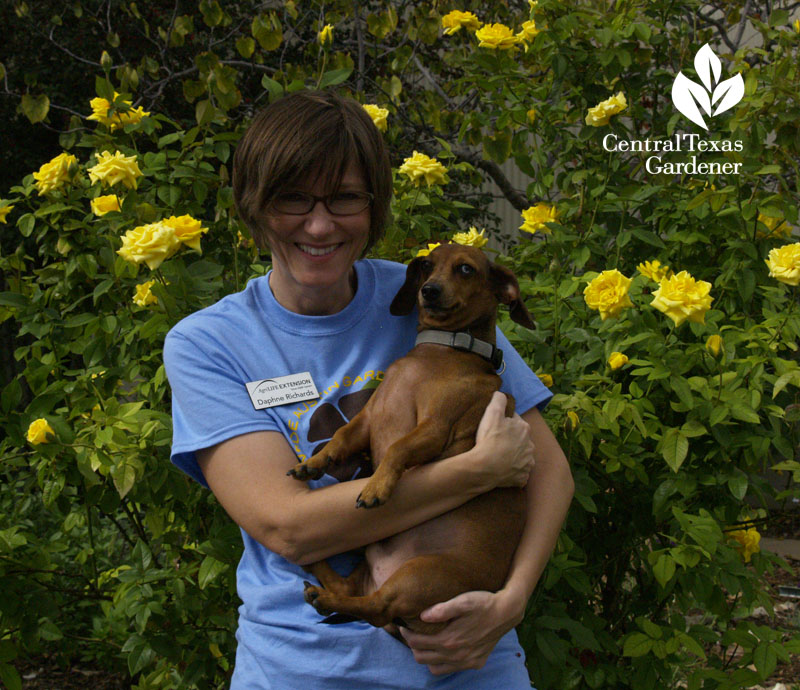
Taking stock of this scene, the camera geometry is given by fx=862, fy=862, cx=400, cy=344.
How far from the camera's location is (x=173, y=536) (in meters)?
2.56

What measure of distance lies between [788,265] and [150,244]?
5.48 feet

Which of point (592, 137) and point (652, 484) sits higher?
point (592, 137)

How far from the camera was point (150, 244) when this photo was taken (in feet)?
6.92

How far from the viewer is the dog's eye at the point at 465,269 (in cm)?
203

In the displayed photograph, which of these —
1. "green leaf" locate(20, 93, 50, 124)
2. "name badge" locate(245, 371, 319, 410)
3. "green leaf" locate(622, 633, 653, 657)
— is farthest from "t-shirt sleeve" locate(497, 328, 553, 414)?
"green leaf" locate(20, 93, 50, 124)

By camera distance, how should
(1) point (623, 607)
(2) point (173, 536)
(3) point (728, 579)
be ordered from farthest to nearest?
(1) point (623, 607), (2) point (173, 536), (3) point (728, 579)

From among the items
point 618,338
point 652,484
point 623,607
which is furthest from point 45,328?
point 623,607

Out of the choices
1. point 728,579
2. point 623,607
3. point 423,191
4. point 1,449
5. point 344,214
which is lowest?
point 623,607

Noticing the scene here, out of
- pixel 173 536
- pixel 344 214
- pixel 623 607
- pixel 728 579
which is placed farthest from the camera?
pixel 623 607

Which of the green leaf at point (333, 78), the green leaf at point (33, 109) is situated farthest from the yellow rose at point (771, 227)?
the green leaf at point (33, 109)

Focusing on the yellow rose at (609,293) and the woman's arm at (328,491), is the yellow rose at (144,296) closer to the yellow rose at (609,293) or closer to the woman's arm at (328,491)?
the woman's arm at (328,491)

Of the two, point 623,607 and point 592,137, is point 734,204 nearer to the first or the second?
point 592,137

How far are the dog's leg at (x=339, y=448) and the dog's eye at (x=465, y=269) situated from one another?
0.39m

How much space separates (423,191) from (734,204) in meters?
0.99
